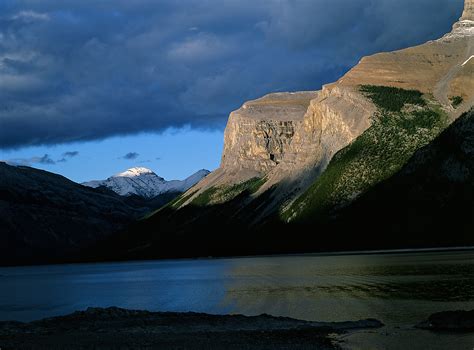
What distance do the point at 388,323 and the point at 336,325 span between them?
4450 millimetres

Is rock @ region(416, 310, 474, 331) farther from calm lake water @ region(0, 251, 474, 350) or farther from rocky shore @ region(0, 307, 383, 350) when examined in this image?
rocky shore @ region(0, 307, 383, 350)

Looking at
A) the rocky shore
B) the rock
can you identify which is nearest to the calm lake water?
the rock

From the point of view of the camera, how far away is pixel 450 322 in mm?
54688

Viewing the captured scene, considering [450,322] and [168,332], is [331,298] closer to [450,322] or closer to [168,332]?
[168,332]

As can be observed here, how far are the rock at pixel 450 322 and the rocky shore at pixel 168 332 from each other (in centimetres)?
450

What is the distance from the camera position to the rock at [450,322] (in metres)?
54.0

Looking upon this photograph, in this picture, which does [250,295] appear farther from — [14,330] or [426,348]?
[426,348]

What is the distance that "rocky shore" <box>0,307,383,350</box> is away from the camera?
52.2 m

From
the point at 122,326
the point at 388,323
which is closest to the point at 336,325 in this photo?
the point at 388,323

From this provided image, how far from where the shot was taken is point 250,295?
9475 centimetres

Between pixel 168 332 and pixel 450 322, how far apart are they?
76.4 ft

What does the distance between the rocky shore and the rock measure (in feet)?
14.8

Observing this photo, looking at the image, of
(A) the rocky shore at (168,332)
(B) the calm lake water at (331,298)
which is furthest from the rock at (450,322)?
(A) the rocky shore at (168,332)

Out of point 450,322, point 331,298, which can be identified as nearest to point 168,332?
point 450,322
